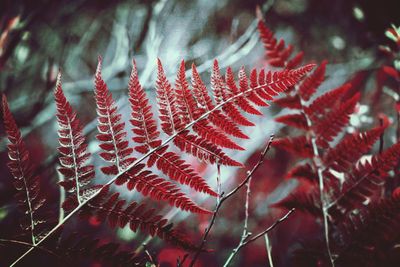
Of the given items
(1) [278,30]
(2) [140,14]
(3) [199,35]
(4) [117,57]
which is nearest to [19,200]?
(4) [117,57]

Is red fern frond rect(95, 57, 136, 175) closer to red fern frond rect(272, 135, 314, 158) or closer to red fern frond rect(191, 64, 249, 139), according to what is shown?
red fern frond rect(191, 64, 249, 139)

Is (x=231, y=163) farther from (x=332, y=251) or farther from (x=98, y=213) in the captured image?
(x=332, y=251)

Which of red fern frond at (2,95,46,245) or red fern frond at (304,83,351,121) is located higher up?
red fern frond at (304,83,351,121)

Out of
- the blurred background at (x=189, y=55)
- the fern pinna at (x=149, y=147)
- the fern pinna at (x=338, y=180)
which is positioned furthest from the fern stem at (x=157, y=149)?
the blurred background at (x=189, y=55)

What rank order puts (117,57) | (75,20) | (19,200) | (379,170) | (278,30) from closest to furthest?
(19,200), (379,170), (117,57), (75,20), (278,30)

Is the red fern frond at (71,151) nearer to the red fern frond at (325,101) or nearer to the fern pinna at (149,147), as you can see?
the fern pinna at (149,147)

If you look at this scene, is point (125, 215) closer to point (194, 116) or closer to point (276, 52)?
point (194, 116)

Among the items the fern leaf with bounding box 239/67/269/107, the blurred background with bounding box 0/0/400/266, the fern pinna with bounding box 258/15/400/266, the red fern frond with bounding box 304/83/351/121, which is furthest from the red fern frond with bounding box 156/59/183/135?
the blurred background with bounding box 0/0/400/266
